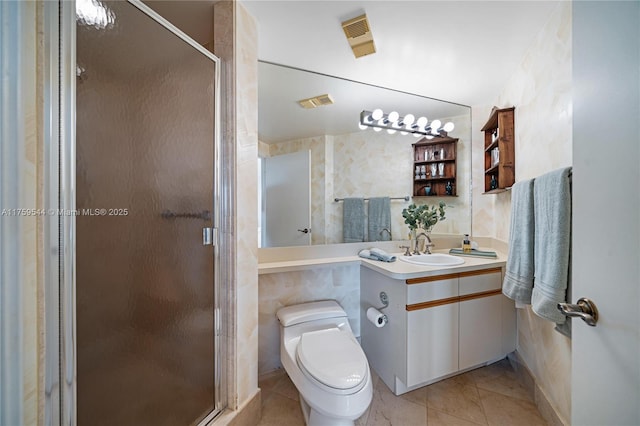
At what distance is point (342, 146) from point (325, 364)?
4.99 feet

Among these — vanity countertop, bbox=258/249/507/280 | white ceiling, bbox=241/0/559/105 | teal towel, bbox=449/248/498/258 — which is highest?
white ceiling, bbox=241/0/559/105

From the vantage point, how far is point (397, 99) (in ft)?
6.36

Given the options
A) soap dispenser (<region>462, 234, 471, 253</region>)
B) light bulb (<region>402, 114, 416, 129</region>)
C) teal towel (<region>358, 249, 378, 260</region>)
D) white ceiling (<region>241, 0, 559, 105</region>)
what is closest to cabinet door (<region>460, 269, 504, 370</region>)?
soap dispenser (<region>462, 234, 471, 253</region>)

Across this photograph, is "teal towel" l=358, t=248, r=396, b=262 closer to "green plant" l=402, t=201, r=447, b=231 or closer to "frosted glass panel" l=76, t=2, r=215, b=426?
"green plant" l=402, t=201, r=447, b=231

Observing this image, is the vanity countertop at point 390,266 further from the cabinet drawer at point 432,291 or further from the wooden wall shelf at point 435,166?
the wooden wall shelf at point 435,166

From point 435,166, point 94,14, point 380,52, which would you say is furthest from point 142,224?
point 435,166

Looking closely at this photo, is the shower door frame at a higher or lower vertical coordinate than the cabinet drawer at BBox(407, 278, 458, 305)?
higher

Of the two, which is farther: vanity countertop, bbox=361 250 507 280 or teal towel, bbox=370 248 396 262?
teal towel, bbox=370 248 396 262

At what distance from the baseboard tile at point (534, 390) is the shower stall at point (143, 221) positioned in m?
1.70

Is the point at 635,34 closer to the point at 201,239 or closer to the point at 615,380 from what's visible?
the point at 615,380

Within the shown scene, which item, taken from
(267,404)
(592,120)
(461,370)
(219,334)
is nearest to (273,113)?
(219,334)

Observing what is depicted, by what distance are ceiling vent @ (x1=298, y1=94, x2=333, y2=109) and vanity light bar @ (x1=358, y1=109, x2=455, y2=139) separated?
0.32 metres

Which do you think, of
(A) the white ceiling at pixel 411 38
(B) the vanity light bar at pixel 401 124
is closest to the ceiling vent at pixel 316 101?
(A) the white ceiling at pixel 411 38

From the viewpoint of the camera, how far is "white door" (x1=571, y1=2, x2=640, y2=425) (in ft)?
1.57
